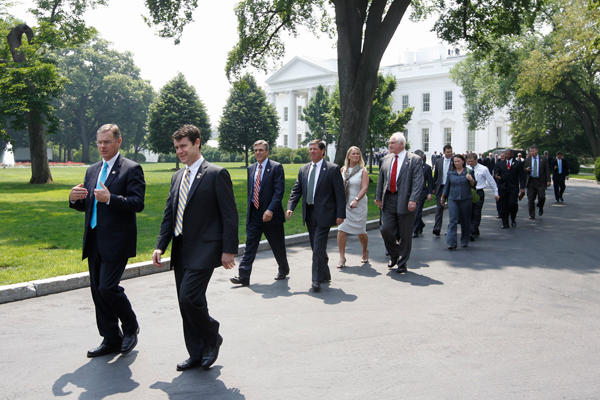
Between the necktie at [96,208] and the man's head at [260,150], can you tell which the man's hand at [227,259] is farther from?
the man's head at [260,150]

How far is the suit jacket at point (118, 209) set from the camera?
439cm

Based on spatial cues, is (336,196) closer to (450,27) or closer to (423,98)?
(450,27)

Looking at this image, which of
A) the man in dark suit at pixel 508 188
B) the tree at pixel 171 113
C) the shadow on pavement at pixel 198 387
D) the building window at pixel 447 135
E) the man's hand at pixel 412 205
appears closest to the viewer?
the shadow on pavement at pixel 198 387

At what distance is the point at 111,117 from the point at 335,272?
74.0m

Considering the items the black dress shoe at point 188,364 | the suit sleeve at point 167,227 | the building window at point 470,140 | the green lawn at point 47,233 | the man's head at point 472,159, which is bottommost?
the black dress shoe at point 188,364

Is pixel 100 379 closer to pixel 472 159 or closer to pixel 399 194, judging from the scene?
pixel 399 194

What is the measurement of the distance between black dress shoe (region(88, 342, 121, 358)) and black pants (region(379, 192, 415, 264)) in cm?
458

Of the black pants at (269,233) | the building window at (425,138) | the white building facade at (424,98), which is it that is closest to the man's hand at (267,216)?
the black pants at (269,233)

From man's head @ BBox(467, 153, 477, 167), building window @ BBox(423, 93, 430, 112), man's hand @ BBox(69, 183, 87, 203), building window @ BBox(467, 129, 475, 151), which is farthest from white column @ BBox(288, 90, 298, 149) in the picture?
man's hand @ BBox(69, 183, 87, 203)

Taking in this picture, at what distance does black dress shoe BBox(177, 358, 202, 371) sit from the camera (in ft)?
13.8

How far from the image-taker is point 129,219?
179 inches

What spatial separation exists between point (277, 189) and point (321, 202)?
69 centimetres

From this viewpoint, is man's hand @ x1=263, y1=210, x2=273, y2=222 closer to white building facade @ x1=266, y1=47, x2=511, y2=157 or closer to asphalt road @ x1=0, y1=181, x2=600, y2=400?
asphalt road @ x1=0, y1=181, x2=600, y2=400

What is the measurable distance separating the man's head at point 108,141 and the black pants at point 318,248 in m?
3.19
